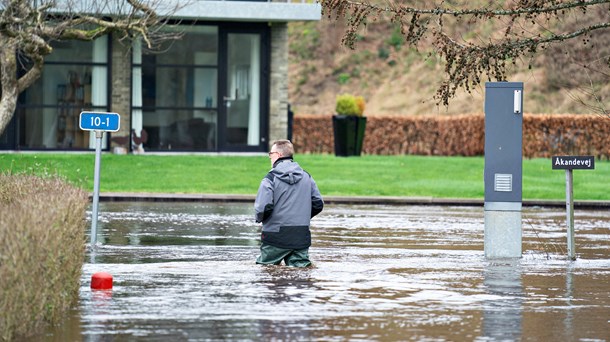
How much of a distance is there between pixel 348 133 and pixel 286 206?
26360mm

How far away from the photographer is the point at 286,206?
14.3m

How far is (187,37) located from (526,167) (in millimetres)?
10072

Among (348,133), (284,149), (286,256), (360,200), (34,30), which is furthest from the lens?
(348,133)

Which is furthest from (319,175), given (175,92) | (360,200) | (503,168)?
(503,168)

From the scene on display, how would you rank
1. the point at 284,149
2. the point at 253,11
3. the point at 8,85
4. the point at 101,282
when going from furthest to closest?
the point at 253,11
the point at 8,85
the point at 284,149
the point at 101,282

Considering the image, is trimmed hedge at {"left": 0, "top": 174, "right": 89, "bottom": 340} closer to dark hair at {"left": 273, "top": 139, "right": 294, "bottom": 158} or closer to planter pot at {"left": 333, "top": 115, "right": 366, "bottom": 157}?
dark hair at {"left": 273, "top": 139, "right": 294, "bottom": 158}

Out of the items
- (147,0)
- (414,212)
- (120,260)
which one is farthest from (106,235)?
(147,0)

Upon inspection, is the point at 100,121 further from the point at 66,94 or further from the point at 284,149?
the point at 66,94

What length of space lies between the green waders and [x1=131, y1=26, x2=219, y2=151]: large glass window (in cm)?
2502

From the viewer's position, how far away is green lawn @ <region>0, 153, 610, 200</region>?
30812mm

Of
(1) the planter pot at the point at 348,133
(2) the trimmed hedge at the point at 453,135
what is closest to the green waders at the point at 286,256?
(1) the planter pot at the point at 348,133

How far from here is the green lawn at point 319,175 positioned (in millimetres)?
30812

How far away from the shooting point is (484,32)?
66.6 meters

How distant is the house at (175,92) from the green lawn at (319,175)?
6.60 ft
